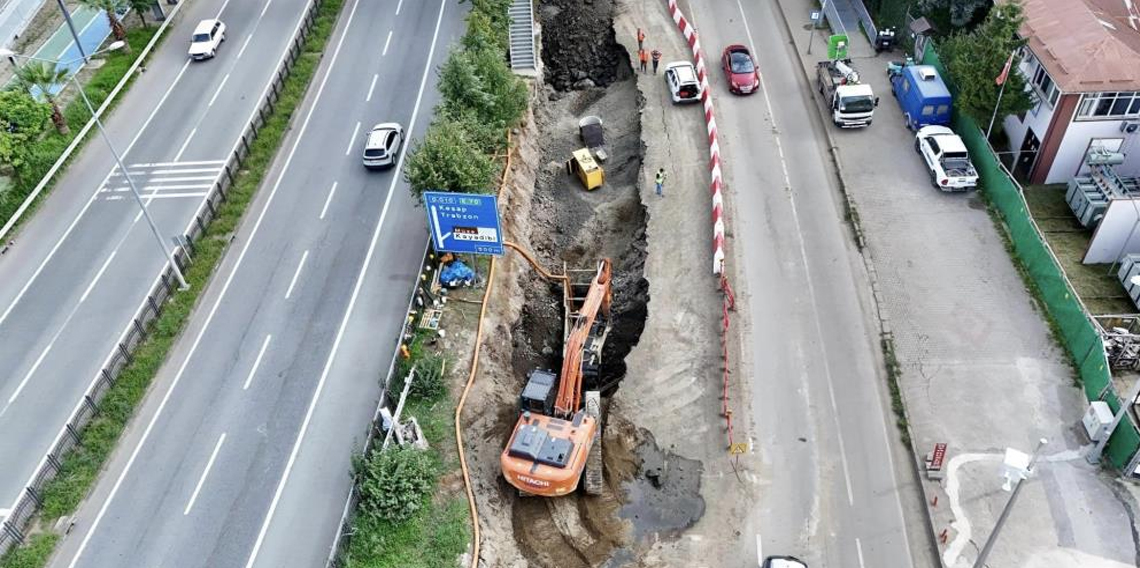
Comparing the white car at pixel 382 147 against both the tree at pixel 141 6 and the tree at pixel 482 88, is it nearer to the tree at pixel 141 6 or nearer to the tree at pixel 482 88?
the tree at pixel 482 88

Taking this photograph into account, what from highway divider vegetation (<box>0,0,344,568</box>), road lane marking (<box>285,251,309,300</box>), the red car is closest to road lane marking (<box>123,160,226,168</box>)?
highway divider vegetation (<box>0,0,344,568</box>)

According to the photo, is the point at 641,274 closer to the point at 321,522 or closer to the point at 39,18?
the point at 321,522

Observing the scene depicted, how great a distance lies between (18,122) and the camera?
44.9 m

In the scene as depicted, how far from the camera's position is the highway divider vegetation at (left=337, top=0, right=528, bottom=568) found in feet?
90.7

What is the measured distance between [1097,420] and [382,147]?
3426 cm

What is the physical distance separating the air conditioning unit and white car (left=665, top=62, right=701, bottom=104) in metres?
26.5

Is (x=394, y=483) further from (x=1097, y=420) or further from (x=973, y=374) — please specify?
(x=1097, y=420)

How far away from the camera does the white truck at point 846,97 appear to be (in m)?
45.3

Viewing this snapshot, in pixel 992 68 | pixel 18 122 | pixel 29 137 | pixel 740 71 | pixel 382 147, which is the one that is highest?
pixel 992 68

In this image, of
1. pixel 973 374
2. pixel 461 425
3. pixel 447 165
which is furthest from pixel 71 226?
pixel 973 374

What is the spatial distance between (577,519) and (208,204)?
79.8 ft

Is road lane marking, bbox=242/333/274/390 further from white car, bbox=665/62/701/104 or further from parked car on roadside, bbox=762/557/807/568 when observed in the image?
white car, bbox=665/62/701/104

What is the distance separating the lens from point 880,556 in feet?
93.5

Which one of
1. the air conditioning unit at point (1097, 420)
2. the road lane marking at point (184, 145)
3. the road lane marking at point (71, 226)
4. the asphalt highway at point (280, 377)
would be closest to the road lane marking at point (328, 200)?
the asphalt highway at point (280, 377)
